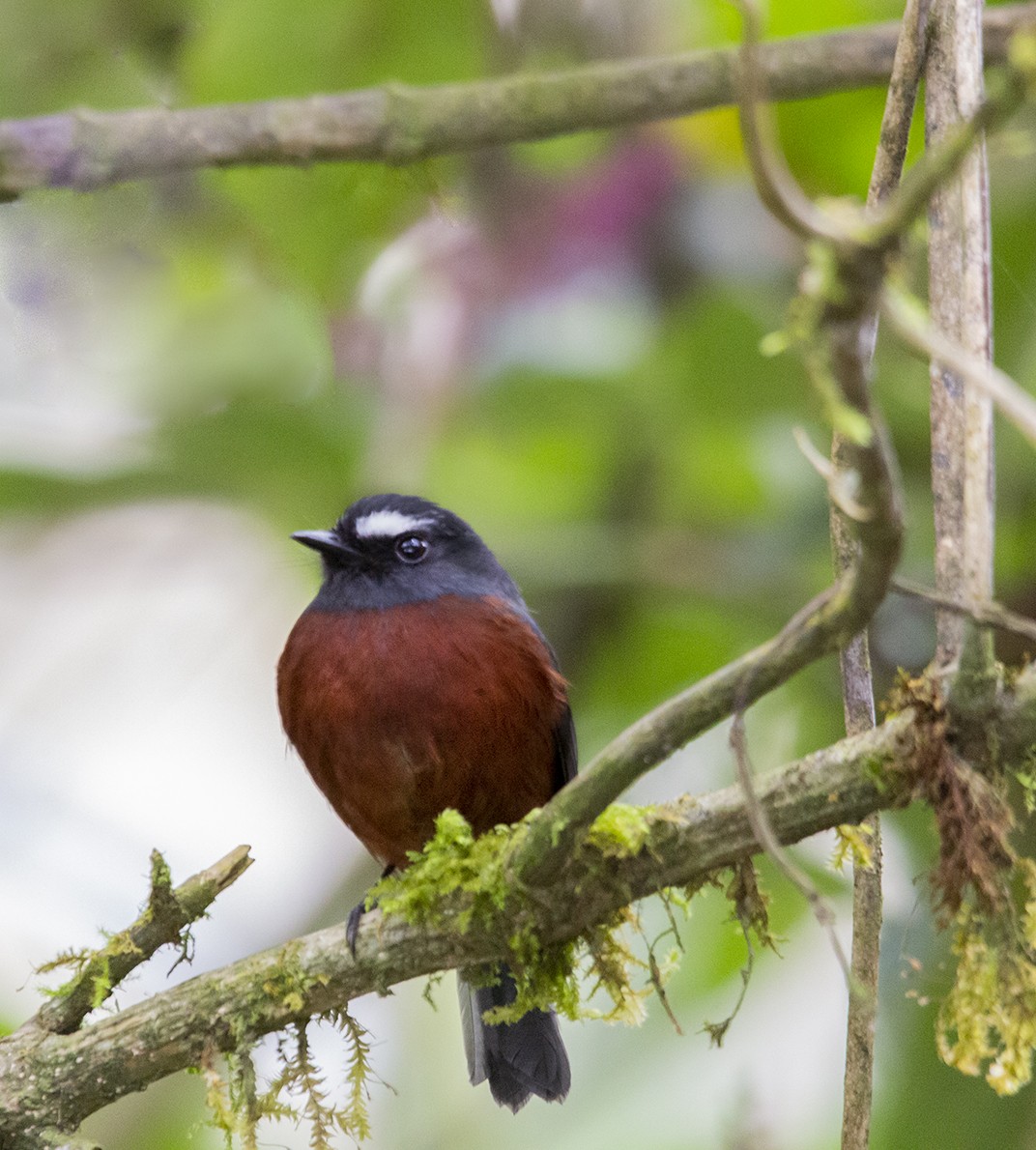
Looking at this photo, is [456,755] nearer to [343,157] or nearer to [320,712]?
[320,712]

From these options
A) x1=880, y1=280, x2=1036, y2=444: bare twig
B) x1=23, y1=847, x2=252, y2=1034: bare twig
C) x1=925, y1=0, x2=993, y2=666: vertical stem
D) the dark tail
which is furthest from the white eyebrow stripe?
x1=880, y1=280, x2=1036, y2=444: bare twig

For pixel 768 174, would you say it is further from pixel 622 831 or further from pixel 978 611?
pixel 622 831

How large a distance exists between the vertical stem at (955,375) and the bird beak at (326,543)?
6.90 feet

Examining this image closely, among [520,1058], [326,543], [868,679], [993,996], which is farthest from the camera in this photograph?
[326,543]

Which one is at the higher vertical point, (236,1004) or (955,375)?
(955,375)

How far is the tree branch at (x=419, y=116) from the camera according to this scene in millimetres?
3125

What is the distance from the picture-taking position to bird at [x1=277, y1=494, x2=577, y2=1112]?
3344 mm

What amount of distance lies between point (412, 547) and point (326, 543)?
22cm

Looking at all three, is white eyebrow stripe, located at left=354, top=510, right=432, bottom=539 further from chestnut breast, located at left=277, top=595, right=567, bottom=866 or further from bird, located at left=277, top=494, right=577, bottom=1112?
chestnut breast, located at left=277, top=595, right=567, bottom=866

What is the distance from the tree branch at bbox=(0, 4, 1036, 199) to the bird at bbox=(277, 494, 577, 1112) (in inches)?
39.7

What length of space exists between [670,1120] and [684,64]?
8.77 feet

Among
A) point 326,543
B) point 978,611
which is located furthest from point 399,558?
Answer: point 978,611

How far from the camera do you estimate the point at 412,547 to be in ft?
12.5

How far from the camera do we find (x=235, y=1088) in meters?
2.66
